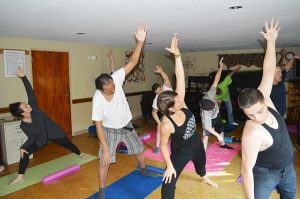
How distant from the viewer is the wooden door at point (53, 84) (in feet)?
14.8

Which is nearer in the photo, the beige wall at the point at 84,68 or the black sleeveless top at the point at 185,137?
the black sleeveless top at the point at 185,137

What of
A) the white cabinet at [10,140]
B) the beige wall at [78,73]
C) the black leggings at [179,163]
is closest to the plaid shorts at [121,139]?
the black leggings at [179,163]

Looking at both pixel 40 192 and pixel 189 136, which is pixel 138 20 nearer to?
pixel 189 136

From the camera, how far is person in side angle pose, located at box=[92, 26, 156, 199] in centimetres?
227

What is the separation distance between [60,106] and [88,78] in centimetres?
92

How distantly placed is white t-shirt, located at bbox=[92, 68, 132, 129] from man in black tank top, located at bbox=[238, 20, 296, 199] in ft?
4.52

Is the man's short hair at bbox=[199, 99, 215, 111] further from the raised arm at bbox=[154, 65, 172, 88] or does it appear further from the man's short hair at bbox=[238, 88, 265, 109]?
the man's short hair at bbox=[238, 88, 265, 109]

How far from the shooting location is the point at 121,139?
2545 mm

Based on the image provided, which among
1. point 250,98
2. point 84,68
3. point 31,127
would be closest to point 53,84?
point 84,68

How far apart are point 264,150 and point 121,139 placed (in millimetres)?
1527

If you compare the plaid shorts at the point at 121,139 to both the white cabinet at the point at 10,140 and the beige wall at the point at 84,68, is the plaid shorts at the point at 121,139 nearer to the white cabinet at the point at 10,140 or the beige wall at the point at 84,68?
the white cabinet at the point at 10,140

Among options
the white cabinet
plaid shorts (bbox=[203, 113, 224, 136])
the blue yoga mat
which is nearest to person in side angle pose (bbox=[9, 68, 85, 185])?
the white cabinet

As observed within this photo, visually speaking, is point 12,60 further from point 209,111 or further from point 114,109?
point 209,111

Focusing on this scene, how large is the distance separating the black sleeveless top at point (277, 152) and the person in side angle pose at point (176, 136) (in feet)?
2.13
